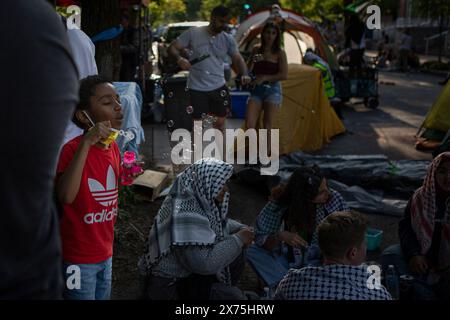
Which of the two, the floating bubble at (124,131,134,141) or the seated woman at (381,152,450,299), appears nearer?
the seated woman at (381,152,450,299)

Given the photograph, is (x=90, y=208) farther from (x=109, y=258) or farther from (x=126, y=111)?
(x=126, y=111)

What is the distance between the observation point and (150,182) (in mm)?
5809

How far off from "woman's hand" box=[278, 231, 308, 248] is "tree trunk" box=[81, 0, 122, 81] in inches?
106

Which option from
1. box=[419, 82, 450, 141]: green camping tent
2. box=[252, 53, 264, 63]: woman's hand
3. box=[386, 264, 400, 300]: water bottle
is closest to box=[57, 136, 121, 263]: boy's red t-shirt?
box=[386, 264, 400, 300]: water bottle

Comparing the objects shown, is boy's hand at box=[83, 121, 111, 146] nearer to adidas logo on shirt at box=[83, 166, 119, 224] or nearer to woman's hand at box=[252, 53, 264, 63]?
adidas logo on shirt at box=[83, 166, 119, 224]

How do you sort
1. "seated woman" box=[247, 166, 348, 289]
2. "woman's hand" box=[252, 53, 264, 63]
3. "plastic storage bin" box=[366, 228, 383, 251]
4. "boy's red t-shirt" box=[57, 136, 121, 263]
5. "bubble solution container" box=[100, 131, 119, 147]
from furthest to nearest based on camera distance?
"woman's hand" box=[252, 53, 264, 63] → "plastic storage bin" box=[366, 228, 383, 251] → "seated woman" box=[247, 166, 348, 289] → "boy's red t-shirt" box=[57, 136, 121, 263] → "bubble solution container" box=[100, 131, 119, 147]

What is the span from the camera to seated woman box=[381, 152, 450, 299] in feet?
12.2

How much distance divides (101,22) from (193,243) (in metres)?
3.26

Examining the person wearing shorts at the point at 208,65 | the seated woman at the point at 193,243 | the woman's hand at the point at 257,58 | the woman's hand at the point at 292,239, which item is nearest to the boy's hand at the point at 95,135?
the seated woman at the point at 193,243

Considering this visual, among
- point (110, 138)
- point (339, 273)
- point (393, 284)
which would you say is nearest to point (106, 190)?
point (110, 138)

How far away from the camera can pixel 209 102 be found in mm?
6844

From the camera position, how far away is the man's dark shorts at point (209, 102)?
680cm

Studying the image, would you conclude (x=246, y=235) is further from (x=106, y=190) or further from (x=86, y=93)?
(x=86, y=93)

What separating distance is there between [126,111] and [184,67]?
71.5 inches
